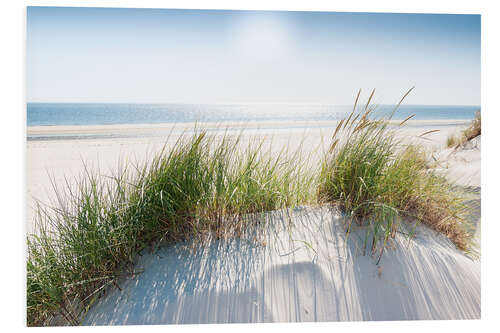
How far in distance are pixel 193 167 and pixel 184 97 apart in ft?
4.98

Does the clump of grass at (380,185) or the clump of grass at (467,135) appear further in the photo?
the clump of grass at (467,135)

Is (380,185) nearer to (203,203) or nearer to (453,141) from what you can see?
(203,203)

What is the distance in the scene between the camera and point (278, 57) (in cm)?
218

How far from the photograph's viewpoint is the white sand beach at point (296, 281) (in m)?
1.42

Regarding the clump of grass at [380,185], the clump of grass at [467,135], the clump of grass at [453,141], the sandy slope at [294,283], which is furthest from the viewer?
the clump of grass at [453,141]

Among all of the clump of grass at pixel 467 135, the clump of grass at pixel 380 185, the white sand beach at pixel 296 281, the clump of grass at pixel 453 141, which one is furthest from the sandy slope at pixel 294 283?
the clump of grass at pixel 453 141

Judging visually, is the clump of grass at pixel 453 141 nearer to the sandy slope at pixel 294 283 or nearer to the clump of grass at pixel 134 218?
the sandy slope at pixel 294 283

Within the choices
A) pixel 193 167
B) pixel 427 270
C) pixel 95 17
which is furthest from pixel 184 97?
pixel 427 270

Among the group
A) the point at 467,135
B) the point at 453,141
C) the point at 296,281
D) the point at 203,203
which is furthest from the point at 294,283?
the point at 453,141

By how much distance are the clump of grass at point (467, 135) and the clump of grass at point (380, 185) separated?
0.94 meters

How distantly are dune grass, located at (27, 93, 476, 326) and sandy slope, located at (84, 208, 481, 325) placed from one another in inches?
3.6

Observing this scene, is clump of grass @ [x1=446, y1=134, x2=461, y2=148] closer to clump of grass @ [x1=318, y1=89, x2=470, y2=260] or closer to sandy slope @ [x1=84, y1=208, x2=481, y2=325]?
clump of grass @ [x1=318, y1=89, x2=470, y2=260]

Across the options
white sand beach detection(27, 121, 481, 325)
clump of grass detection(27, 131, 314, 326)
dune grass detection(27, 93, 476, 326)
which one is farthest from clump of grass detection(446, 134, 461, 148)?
clump of grass detection(27, 131, 314, 326)

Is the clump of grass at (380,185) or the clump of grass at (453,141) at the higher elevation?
the clump of grass at (453,141)
